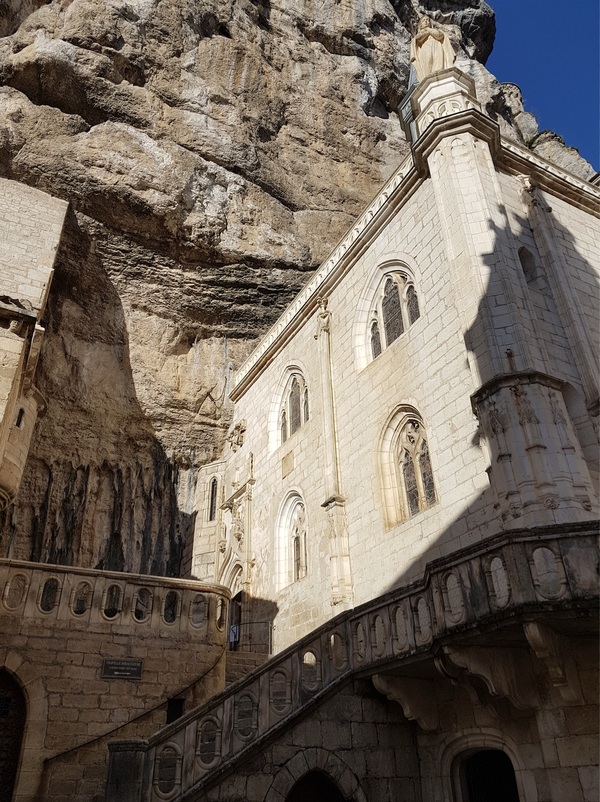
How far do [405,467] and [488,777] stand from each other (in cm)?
483

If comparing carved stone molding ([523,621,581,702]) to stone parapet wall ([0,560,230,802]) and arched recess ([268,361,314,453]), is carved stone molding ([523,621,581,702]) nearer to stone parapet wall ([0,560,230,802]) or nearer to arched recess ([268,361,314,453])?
stone parapet wall ([0,560,230,802])

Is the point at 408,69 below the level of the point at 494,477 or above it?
above

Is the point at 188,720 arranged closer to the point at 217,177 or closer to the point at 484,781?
the point at 484,781

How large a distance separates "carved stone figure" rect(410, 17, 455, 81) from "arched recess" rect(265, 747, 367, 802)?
12.3 metres

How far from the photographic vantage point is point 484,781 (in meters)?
7.23

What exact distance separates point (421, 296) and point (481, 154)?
2713mm

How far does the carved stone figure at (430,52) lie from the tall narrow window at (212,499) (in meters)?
12.2

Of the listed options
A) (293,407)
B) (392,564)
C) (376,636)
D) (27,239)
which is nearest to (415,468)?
(392,564)

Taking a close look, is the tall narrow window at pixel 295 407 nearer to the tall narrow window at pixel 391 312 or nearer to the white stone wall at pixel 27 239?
the tall narrow window at pixel 391 312

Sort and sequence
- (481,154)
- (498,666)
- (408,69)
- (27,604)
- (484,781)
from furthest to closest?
(408,69)
(481,154)
(27,604)
(484,781)
(498,666)

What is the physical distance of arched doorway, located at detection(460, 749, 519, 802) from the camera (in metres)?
7.12

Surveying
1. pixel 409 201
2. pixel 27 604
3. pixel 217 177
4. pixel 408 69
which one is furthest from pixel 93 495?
pixel 408 69

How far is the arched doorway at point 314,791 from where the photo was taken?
7145 millimetres

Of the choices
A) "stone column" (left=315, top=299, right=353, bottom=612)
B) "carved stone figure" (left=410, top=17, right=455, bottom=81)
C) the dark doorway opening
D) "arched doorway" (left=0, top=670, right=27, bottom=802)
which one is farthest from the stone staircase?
"carved stone figure" (left=410, top=17, right=455, bottom=81)
